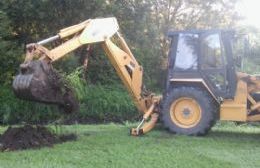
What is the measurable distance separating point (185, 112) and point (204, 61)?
1.05 m

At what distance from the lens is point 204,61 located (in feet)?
33.7

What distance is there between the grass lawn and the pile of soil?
0.26m

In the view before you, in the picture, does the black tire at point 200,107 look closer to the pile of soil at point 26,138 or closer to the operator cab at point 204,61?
the operator cab at point 204,61

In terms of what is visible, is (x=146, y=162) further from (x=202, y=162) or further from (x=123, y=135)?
(x=123, y=135)

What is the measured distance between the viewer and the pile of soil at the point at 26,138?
27.6 feet

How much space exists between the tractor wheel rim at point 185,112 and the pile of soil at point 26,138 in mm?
2441

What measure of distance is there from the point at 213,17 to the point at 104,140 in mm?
11484

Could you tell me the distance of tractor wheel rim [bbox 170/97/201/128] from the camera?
33.6 feet

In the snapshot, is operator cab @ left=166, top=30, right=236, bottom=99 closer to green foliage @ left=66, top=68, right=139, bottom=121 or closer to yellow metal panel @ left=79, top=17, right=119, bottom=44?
yellow metal panel @ left=79, top=17, right=119, bottom=44

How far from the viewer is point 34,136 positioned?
8742 mm

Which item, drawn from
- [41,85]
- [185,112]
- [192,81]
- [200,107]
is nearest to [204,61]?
[192,81]

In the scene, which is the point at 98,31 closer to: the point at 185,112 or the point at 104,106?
the point at 185,112

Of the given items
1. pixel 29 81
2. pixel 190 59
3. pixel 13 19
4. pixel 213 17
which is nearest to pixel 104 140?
pixel 29 81

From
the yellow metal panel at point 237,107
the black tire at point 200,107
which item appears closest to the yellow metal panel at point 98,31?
the black tire at point 200,107
